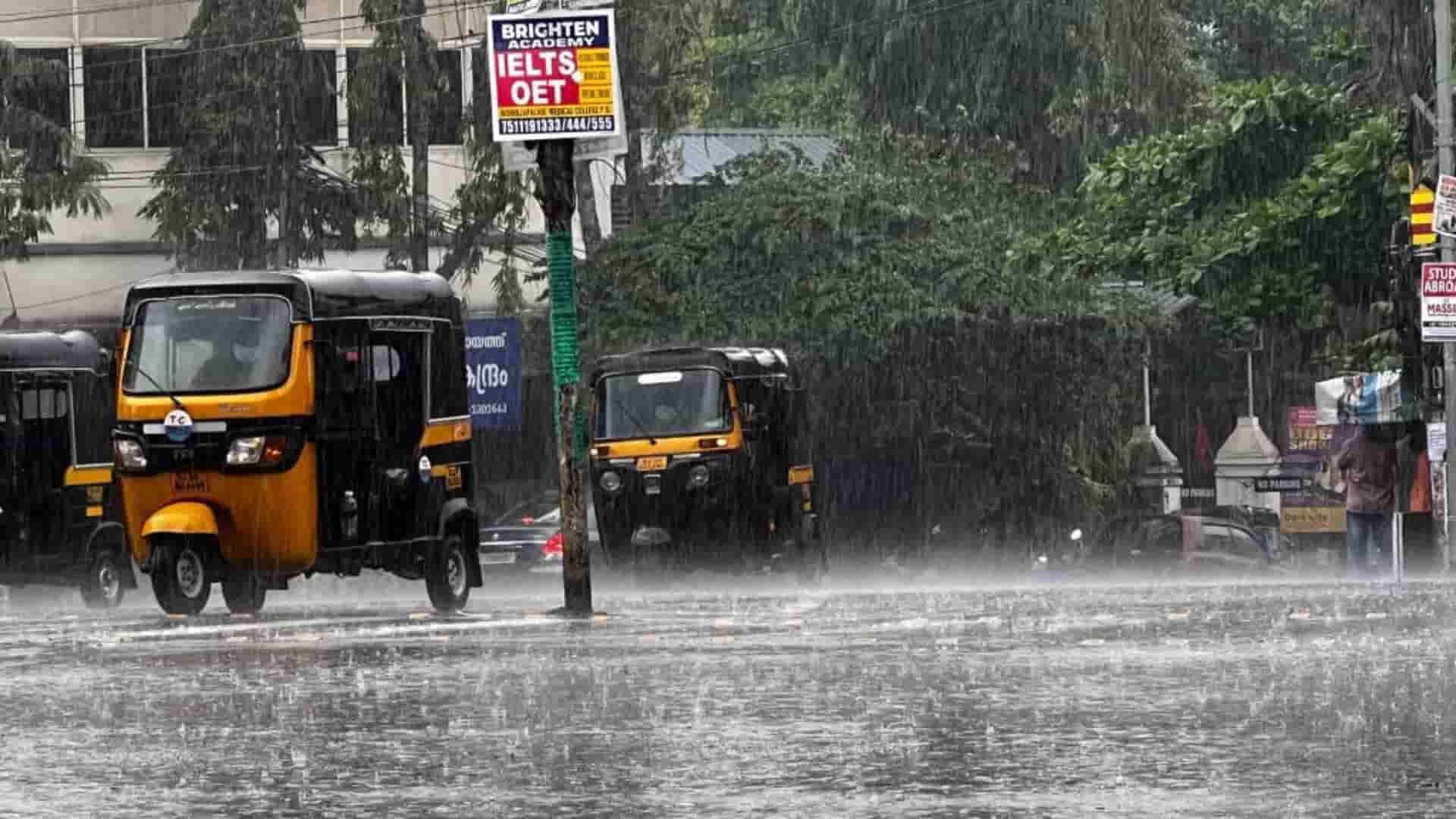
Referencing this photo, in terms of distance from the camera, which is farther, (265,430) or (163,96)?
(163,96)

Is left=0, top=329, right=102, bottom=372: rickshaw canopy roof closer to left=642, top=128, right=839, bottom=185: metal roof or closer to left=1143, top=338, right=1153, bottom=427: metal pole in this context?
left=642, top=128, right=839, bottom=185: metal roof

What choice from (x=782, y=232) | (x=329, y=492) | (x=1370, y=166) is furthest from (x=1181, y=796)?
(x=782, y=232)

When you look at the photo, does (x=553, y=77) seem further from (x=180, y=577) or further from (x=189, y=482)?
(x=180, y=577)

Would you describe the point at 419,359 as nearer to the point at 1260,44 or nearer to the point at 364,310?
the point at 364,310

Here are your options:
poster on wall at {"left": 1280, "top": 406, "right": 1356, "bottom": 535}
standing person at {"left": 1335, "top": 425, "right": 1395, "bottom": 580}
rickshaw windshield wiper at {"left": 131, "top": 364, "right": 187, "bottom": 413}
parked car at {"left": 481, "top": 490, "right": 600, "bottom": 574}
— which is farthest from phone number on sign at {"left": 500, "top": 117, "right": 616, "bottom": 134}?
poster on wall at {"left": 1280, "top": 406, "right": 1356, "bottom": 535}

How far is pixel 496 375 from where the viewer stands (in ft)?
136

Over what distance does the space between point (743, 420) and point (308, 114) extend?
1897 centimetres

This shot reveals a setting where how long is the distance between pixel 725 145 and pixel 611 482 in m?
25.8

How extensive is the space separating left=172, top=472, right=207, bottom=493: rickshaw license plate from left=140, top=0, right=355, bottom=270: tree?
23325 millimetres

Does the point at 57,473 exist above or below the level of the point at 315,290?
below

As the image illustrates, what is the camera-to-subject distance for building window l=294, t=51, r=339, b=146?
4741 centimetres

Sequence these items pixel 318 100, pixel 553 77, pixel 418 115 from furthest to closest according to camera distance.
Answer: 1. pixel 318 100
2. pixel 418 115
3. pixel 553 77

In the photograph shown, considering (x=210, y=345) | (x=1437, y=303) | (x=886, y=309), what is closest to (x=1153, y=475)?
(x=886, y=309)

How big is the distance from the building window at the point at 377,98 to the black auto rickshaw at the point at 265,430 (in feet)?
72.7
